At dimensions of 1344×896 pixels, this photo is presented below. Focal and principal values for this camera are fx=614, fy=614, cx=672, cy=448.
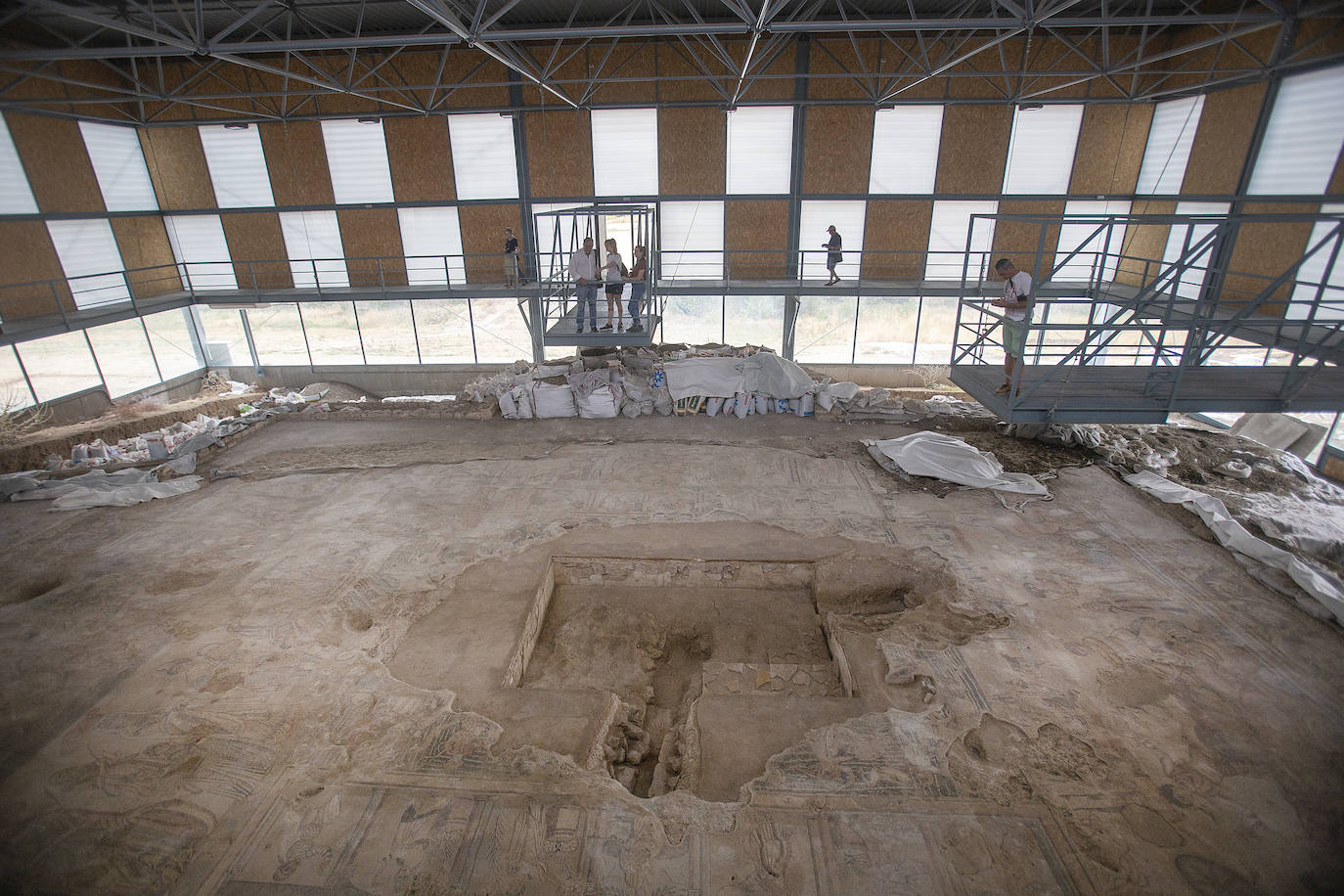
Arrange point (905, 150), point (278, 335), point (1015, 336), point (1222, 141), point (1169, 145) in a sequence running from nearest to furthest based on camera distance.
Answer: point (1015, 336)
point (1222, 141)
point (1169, 145)
point (905, 150)
point (278, 335)

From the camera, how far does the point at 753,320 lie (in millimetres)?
17562

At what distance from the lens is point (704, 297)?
681 inches

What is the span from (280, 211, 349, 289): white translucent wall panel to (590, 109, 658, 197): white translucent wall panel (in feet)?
26.1

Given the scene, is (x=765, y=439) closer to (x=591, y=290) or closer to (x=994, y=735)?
(x=591, y=290)

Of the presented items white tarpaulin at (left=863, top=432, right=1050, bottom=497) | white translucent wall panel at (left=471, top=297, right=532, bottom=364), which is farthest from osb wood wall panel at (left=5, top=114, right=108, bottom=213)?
white tarpaulin at (left=863, top=432, right=1050, bottom=497)

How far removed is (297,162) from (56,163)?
5255 mm

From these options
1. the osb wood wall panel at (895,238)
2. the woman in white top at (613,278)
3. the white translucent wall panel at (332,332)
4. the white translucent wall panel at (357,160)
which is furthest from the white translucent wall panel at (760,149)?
the white translucent wall panel at (332,332)

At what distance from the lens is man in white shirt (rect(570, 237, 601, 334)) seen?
1141 centimetres

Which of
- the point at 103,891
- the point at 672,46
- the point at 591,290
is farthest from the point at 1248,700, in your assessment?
the point at 672,46

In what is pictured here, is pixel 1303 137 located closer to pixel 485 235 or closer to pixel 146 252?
pixel 485 235

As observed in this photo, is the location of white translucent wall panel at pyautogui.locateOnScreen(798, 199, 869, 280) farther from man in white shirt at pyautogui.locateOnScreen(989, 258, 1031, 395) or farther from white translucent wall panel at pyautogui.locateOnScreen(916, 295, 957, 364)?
man in white shirt at pyautogui.locateOnScreen(989, 258, 1031, 395)

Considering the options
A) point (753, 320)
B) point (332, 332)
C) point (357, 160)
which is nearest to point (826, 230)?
point (753, 320)

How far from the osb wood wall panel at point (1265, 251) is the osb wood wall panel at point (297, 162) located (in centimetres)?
2169

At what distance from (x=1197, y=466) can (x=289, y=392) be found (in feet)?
69.0
